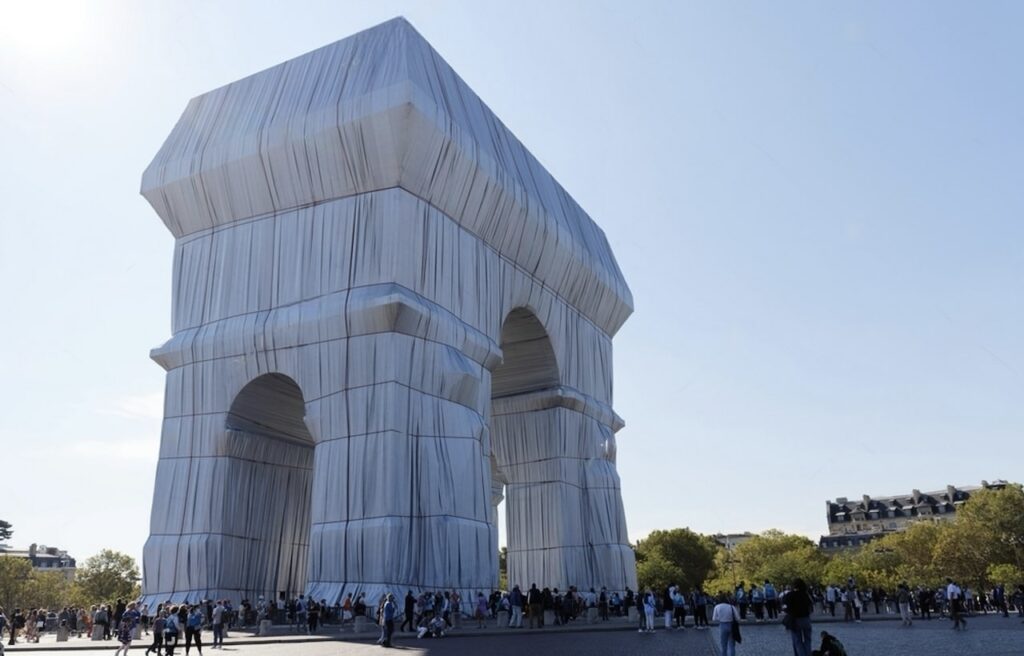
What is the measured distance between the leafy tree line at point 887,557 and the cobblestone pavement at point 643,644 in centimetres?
4606

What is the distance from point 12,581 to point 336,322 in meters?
64.1

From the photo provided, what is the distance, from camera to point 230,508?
28.5m

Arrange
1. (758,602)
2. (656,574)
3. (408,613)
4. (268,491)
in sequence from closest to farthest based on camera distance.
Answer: (408,613)
(268,491)
(758,602)
(656,574)

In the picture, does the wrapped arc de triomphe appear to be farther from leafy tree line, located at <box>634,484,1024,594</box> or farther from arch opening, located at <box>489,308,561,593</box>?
leafy tree line, located at <box>634,484,1024,594</box>

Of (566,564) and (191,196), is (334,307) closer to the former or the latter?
(191,196)

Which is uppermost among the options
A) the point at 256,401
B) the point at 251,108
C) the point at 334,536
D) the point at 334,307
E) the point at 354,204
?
the point at 251,108

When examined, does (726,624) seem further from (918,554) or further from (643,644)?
(918,554)

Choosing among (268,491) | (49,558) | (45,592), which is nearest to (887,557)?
(268,491)

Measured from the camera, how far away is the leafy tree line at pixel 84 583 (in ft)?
246

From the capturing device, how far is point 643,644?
1820 cm

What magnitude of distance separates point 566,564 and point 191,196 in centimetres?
1961

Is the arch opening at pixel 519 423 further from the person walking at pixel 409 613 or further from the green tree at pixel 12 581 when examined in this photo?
the green tree at pixel 12 581

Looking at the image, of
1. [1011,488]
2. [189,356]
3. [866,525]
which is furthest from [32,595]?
[866,525]

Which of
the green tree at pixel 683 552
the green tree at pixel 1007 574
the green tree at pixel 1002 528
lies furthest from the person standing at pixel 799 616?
the green tree at pixel 683 552
